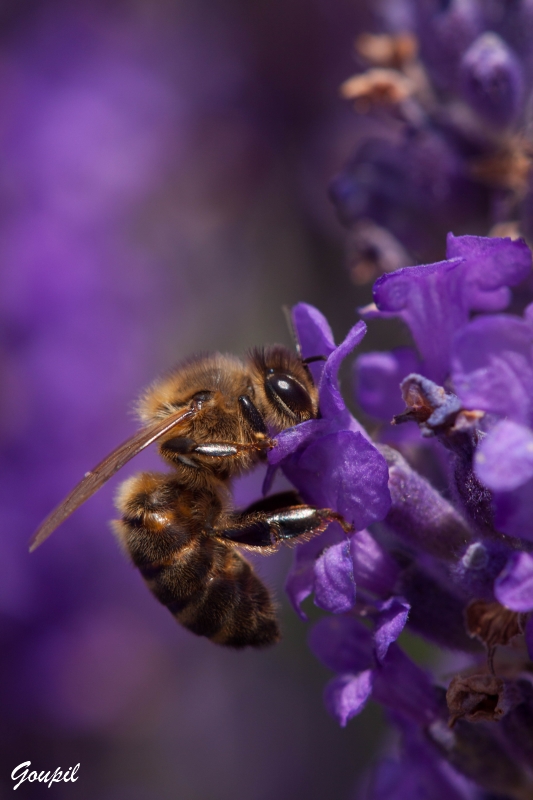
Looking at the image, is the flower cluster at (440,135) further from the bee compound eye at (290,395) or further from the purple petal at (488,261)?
the bee compound eye at (290,395)

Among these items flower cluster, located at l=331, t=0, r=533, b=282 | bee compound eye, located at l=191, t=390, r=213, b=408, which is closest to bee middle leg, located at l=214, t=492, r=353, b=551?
bee compound eye, located at l=191, t=390, r=213, b=408

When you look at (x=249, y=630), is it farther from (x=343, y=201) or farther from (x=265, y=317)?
(x=265, y=317)

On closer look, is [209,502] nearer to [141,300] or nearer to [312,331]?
[312,331]
